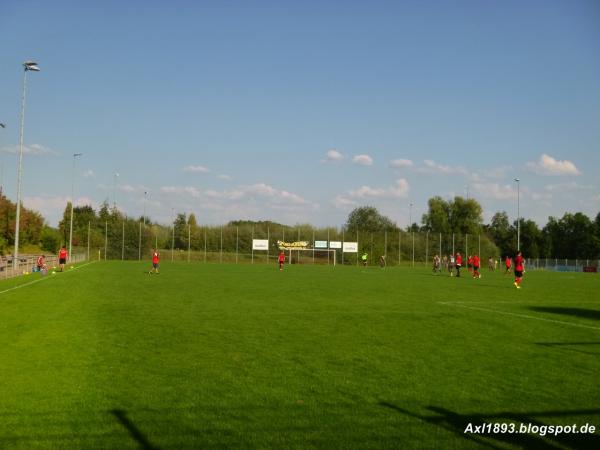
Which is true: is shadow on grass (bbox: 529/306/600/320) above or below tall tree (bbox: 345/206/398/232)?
below

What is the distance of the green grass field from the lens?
609cm

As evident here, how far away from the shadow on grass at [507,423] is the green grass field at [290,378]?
24 mm

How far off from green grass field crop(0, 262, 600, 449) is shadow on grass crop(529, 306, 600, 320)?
0.70 m

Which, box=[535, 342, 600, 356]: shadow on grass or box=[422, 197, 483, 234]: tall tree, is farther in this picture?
box=[422, 197, 483, 234]: tall tree

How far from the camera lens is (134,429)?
616 centimetres

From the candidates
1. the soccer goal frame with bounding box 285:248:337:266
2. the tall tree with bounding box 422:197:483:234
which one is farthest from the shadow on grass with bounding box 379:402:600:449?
the tall tree with bounding box 422:197:483:234

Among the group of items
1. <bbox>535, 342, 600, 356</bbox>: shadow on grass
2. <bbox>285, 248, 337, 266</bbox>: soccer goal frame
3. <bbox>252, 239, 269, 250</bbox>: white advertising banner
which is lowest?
<bbox>535, 342, 600, 356</bbox>: shadow on grass

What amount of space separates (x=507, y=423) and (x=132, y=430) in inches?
160

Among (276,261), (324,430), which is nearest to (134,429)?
(324,430)

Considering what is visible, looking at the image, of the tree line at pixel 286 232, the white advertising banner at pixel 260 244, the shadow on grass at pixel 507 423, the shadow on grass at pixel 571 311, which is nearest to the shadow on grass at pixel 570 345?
the shadow on grass at pixel 507 423

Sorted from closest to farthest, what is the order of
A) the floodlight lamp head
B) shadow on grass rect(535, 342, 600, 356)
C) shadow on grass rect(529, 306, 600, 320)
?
shadow on grass rect(535, 342, 600, 356) → shadow on grass rect(529, 306, 600, 320) → the floodlight lamp head

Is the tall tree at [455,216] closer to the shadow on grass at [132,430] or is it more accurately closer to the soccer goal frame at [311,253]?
the soccer goal frame at [311,253]

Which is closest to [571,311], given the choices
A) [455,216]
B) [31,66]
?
[31,66]

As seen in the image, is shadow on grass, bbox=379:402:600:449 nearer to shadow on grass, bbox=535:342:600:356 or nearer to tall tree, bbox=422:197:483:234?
shadow on grass, bbox=535:342:600:356
